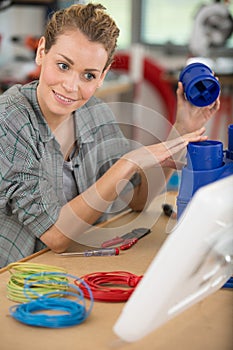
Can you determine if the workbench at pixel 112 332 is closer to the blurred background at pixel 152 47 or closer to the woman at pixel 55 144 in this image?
the woman at pixel 55 144

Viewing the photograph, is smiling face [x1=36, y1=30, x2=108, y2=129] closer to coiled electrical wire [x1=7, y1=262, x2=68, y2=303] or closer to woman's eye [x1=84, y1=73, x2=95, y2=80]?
woman's eye [x1=84, y1=73, x2=95, y2=80]

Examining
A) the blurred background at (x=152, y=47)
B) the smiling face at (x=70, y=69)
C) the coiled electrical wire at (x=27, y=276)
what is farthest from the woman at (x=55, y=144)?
the blurred background at (x=152, y=47)

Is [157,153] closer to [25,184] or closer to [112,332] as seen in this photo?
[25,184]

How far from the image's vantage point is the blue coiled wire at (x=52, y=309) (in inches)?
40.2

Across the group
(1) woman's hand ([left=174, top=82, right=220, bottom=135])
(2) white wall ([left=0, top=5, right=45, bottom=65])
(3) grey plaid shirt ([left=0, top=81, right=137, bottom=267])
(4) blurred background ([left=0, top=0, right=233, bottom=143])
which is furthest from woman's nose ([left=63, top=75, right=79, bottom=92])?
(2) white wall ([left=0, top=5, right=45, bottom=65])

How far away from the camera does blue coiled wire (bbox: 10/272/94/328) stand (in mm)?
1021

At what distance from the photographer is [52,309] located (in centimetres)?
108

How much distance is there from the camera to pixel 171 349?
0.96 m

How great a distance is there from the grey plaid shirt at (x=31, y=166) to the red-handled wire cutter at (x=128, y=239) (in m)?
0.14

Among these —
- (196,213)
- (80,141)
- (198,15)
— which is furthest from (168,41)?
(196,213)

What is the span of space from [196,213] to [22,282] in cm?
50

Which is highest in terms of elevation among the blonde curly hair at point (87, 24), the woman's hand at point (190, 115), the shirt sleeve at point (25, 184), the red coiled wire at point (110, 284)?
the blonde curly hair at point (87, 24)

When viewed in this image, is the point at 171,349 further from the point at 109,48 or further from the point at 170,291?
the point at 109,48

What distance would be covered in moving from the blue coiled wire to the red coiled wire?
0.6 inches
